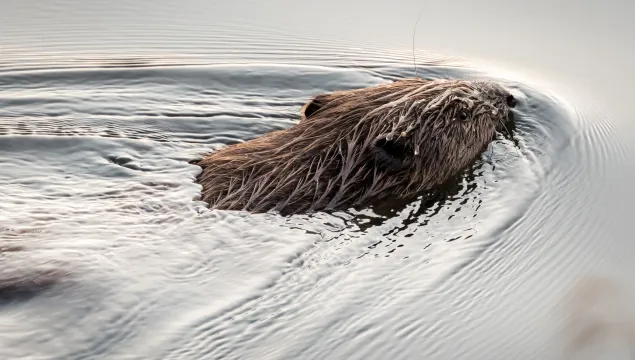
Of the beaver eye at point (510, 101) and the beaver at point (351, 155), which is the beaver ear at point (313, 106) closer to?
the beaver at point (351, 155)

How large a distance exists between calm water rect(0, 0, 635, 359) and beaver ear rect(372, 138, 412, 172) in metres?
0.22

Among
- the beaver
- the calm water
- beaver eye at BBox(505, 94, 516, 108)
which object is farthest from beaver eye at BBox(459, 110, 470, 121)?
beaver eye at BBox(505, 94, 516, 108)

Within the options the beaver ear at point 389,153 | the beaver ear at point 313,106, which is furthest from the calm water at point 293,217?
the beaver ear at point 313,106

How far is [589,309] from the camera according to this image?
11.4 ft

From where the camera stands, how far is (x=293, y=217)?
4883 mm

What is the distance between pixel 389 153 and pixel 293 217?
22.7 inches

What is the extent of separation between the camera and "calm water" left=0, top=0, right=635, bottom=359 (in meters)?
4.11

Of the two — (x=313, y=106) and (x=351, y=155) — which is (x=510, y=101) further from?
(x=351, y=155)

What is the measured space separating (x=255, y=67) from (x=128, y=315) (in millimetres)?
2952

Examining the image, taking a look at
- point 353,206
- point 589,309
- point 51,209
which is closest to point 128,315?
point 51,209

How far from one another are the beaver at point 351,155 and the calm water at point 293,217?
4.3 inches

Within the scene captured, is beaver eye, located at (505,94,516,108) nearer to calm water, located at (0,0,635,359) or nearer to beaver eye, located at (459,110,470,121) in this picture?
calm water, located at (0,0,635,359)

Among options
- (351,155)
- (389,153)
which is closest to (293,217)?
(351,155)

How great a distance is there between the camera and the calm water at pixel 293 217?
162 inches
